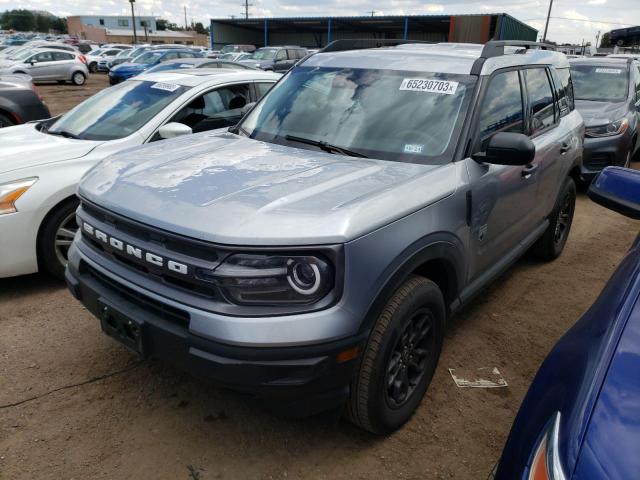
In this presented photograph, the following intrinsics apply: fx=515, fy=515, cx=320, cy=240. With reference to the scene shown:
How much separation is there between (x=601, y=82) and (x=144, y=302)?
8519 mm

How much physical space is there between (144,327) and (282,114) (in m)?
1.76

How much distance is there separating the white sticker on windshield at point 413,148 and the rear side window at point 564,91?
2.19 m

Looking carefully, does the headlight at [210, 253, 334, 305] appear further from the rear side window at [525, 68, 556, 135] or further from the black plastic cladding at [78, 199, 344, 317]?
the rear side window at [525, 68, 556, 135]

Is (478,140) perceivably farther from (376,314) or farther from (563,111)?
(563,111)

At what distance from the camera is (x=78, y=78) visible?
2289cm

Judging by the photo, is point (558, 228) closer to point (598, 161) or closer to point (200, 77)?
point (598, 161)

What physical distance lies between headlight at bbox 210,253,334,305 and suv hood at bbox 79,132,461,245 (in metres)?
0.08

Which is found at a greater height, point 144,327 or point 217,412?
point 144,327

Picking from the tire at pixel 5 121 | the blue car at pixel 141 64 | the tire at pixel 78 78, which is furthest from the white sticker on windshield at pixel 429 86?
the tire at pixel 78 78

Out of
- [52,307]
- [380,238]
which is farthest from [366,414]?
[52,307]

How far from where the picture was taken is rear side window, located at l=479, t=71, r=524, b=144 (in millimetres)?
3035

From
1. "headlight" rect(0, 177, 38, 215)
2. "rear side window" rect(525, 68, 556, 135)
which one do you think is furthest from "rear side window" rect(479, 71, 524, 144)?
"headlight" rect(0, 177, 38, 215)

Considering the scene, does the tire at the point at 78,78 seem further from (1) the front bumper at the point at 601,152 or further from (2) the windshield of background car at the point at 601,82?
(1) the front bumper at the point at 601,152

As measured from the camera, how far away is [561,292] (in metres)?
4.34
